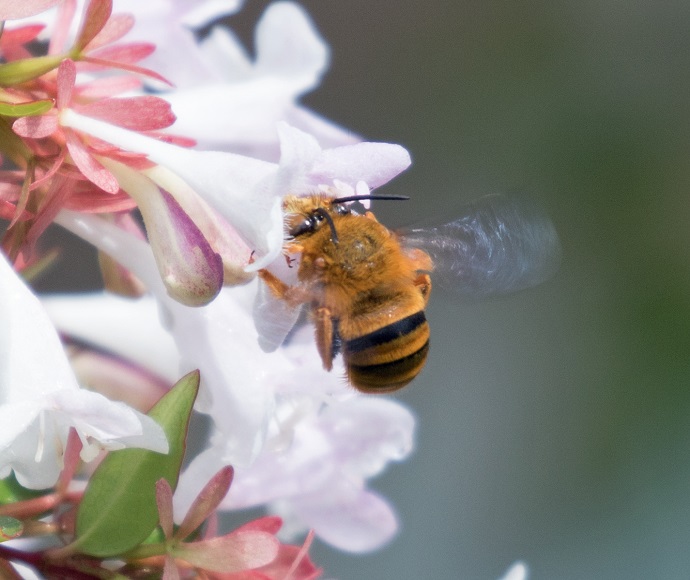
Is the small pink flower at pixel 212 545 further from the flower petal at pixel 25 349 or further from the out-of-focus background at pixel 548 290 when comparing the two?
the out-of-focus background at pixel 548 290

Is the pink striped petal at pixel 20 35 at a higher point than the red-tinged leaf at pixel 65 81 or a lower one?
higher

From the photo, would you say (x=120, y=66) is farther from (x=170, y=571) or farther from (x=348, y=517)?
(x=348, y=517)

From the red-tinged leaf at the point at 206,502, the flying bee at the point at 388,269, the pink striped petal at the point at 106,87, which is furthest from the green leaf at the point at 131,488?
the pink striped petal at the point at 106,87

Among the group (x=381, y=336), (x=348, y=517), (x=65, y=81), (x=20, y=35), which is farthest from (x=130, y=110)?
(x=348, y=517)

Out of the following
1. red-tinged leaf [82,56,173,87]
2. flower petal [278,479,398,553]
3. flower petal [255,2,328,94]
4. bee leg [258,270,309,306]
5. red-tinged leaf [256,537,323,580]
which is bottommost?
flower petal [278,479,398,553]

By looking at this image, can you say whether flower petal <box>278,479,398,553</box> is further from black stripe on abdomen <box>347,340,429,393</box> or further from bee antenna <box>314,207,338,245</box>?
bee antenna <box>314,207,338,245</box>

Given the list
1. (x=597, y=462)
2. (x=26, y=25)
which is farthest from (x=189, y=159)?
(x=597, y=462)

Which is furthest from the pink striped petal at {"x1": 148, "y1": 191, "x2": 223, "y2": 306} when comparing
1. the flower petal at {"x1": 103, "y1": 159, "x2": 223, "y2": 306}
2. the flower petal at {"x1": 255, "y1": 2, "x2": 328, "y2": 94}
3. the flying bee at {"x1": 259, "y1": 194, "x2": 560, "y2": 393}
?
the flower petal at {"x1": 255, "y1": 2, "x2": 328, "y2": 94}
